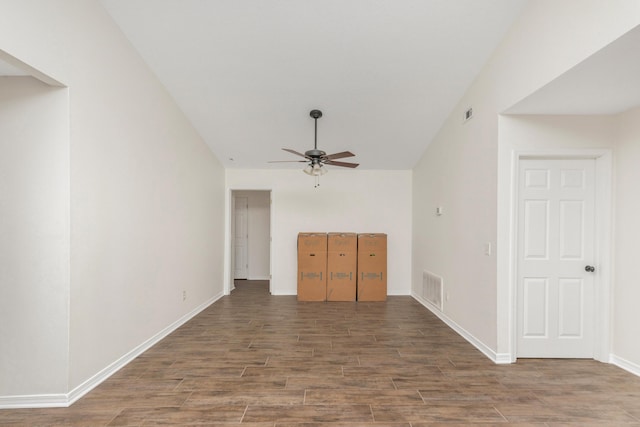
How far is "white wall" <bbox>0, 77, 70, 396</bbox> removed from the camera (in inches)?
93.3

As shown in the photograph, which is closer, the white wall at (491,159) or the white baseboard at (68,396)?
the white wall at (491,159)

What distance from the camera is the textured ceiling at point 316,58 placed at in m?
2.90

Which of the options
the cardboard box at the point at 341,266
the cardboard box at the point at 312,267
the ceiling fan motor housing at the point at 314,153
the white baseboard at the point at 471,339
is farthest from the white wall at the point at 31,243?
the cardboard box at the point at 341,266

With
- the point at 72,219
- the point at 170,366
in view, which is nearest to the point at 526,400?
the point at 170,366

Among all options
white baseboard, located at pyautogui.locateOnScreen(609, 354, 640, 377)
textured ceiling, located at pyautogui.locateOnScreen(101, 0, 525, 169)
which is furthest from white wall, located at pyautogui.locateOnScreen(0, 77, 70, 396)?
white baseboard, located at pyautogui.locateOnScreen(609, 354, 640, 377)

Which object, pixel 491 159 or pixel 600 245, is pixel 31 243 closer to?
pixel 491 159

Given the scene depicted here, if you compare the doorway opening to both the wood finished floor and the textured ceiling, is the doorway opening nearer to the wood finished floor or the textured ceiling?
the textured ceiling

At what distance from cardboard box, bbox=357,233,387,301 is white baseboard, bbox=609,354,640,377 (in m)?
3.20

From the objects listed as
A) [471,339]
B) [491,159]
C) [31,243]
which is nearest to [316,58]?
[491,159]

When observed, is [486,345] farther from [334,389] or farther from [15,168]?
[15,168]

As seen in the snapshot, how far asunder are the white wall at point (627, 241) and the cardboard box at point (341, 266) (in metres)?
3.57

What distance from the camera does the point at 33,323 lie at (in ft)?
7.77

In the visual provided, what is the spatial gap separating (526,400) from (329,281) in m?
3.70

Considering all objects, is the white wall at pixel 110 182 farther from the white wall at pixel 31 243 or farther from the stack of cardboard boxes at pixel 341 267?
the stack of cardboard boxes at pixel 341 267
